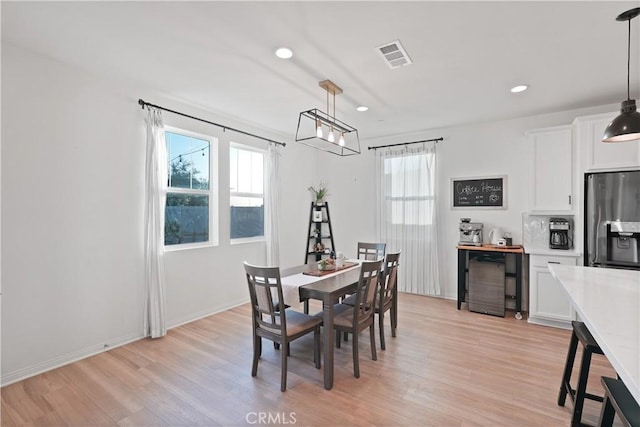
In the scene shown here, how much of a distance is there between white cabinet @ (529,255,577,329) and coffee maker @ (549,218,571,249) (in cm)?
22

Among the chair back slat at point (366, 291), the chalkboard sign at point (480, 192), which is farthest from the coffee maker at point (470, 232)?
the chair back slat at point (366, 291)

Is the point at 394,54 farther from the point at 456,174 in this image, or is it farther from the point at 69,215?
the point at 69,215

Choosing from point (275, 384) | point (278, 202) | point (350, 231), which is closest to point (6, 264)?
point (275, 384)

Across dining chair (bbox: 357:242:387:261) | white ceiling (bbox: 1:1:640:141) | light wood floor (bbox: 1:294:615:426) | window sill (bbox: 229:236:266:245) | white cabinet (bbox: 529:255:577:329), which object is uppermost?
white ceiling (bbox: 1:1:640:141)

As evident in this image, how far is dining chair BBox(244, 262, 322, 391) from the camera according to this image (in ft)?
7.70

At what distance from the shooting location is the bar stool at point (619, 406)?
122 cm

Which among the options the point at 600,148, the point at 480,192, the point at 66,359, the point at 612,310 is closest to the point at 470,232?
the point at 480,192

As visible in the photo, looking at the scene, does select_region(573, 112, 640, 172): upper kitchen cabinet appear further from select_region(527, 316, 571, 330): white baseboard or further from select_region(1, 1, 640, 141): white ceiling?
select_region(527, 316, 571, 330): white baseboard

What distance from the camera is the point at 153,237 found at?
332 cm

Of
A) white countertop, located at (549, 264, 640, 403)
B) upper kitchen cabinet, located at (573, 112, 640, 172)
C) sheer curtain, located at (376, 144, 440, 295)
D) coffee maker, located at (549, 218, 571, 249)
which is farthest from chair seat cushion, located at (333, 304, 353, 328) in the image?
A: upper kitchen cabinet, located at (573, 112, 640, 172)

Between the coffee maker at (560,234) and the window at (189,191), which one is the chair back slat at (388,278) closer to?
the coffee maker at (560,234)

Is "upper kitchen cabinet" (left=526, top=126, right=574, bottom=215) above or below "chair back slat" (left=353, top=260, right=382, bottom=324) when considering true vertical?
above

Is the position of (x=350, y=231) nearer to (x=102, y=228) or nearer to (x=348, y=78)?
(x=348, y=78)

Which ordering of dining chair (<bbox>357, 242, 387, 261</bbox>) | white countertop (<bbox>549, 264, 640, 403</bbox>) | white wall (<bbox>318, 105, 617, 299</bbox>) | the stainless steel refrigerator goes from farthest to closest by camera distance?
1. white wall (<bbox>318, 105, 617, 299</bbox>)
2. dining chair (<bbox>357, 242, 387, 261</bbox>)
3. the stainless steel refrigerator
4. white countertop (<bbox>549, 264, 640, 403</bbox>)
